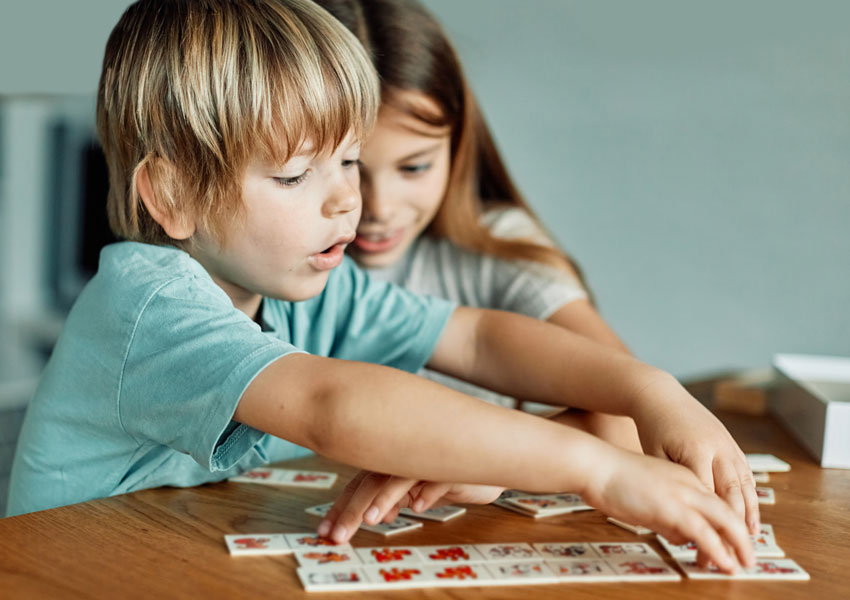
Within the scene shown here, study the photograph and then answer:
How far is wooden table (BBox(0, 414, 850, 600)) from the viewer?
0.69 m

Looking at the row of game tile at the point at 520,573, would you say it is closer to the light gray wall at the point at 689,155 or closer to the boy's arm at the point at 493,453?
the boy's arm at the point at 493,453

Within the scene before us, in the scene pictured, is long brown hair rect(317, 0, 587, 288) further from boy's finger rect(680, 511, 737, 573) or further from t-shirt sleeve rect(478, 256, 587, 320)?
boy's finger rect(680, 511, 737, 573)

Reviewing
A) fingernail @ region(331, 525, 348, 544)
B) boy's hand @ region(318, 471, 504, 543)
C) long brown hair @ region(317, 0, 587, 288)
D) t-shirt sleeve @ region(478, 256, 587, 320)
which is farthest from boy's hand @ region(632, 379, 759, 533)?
long brown hair @ region(317, 0, 587, 288)

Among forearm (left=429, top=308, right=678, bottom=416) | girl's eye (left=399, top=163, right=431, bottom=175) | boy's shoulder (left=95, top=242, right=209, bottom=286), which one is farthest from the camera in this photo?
girl's eye (left=399, top=163, right=431, bottom=175)

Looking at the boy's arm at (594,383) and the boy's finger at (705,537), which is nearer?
the boy's finger at (705,537)

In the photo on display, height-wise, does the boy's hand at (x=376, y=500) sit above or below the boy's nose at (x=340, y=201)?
below

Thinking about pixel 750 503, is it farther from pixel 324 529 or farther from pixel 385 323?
pixel 385 323

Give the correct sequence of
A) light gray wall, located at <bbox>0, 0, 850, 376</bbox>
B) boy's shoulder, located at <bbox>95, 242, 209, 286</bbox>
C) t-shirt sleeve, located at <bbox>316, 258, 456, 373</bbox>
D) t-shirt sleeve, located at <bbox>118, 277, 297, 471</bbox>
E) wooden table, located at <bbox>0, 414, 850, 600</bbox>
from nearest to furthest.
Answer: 1. wooden table, located at <bbox>0, 414, 850, 600</bbox>
2. t-shirt sleeve, located at <bbox>118, 277, 297, 471</bbox>
3. boy's shoulder, located at <bbox>95, 242, 209, 286</bbox>
4. t-shirt sleeve, located at <bbox>316, 258, 456, 373</bbox>
5. light gray wall, located at <bbox>0, 0, 850, 376</bbox>

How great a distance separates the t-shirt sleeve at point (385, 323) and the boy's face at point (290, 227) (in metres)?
0.21

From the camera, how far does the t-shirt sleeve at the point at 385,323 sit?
4.03 feet

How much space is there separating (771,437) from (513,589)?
664mm

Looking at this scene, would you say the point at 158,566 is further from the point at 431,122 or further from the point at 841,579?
the point at 431,122

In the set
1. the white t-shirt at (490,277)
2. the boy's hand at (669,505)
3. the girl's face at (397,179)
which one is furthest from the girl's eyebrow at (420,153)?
the boy's hand at (669,505)

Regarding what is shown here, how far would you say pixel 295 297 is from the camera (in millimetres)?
1049
